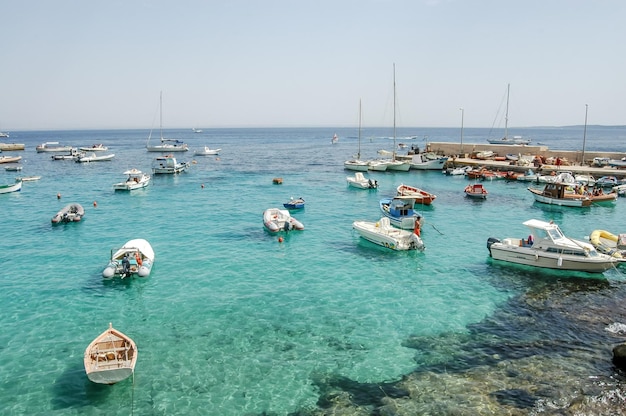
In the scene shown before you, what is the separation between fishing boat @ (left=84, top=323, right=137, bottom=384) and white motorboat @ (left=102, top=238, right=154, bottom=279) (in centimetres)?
979

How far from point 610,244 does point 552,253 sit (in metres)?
7.11

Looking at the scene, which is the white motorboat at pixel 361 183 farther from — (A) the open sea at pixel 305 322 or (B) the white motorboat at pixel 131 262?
(B) the white motorboat at pixel 131 262

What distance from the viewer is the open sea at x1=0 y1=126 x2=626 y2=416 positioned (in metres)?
15.9

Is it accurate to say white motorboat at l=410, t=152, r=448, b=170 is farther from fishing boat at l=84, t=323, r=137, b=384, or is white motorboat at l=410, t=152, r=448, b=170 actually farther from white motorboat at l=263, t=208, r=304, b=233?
fishing boat at l=84, t=323, r=137, b=384

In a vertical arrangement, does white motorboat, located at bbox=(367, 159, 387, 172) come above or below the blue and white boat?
above

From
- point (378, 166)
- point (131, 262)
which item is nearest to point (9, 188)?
point (131, 262)

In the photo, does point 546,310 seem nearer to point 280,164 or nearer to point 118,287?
point 118,287

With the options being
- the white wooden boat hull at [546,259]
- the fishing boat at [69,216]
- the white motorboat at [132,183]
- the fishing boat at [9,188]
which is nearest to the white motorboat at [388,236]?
the white wooden boat hull at [546,259]

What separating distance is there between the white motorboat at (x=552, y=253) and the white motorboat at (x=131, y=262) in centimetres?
2297

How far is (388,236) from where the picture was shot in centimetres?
3384

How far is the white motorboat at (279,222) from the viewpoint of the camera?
37969 mm

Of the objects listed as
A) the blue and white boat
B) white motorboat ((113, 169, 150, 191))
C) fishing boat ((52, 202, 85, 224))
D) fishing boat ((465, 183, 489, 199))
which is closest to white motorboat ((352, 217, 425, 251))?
the blue and white boat

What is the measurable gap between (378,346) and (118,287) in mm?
15662

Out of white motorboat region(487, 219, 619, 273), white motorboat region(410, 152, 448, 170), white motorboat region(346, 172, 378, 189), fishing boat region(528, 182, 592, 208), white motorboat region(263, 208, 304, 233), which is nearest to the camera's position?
white motorboat region(487, 219, 619, 273)
